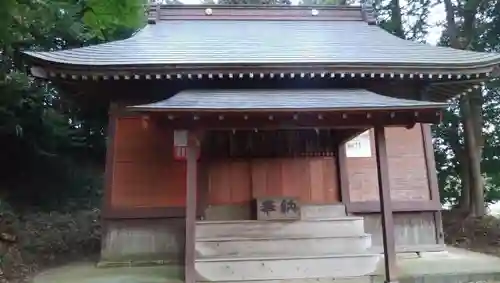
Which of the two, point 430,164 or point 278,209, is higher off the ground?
point 430,164

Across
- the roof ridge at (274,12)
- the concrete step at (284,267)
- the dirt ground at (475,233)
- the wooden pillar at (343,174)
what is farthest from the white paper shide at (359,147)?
the roof ridge at (274,12)

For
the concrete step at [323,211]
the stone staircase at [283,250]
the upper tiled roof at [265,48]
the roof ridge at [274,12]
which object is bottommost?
the stone staircase at [283,250]

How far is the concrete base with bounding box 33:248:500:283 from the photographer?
15.8 ft

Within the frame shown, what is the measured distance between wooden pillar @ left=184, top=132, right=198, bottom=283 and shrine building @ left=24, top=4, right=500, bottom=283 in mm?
16

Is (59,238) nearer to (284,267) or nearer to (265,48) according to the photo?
(284,267)

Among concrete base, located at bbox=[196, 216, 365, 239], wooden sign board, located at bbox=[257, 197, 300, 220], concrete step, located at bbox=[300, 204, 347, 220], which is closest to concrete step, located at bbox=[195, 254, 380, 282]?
concrete base, located at bbox=[196, 216, 365, 239]

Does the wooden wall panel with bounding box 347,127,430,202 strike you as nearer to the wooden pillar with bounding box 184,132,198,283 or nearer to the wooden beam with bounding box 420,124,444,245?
the wooden beam with bounding box 420,124,444,245

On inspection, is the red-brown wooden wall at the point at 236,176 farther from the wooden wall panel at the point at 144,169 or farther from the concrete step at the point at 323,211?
the concrete step at the point at 323,211

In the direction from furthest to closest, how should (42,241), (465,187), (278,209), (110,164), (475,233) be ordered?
1. (465,187)
2. (475,233)
3. (42,241)
4. (110,164)
5. (278,209)

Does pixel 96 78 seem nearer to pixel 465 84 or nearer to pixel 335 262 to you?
pixel 335 262

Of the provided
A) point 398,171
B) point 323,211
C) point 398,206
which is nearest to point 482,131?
point 398,171

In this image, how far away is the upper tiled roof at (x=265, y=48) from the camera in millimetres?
5816

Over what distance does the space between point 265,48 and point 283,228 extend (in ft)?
10.3

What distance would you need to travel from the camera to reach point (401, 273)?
4.96 meters
